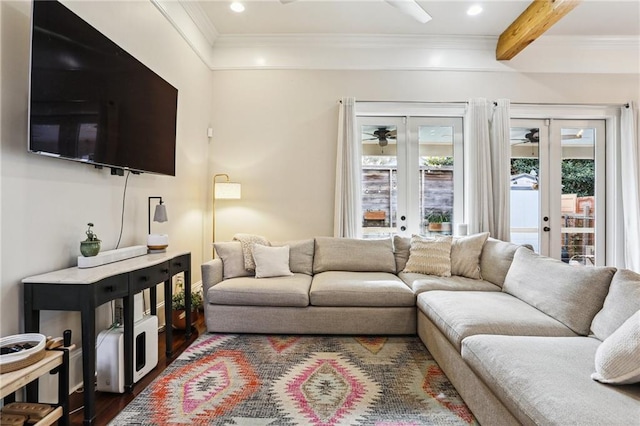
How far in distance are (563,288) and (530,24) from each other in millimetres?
2707

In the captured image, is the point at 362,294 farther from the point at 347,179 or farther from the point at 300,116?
the point at 300,116

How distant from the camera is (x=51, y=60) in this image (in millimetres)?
1660

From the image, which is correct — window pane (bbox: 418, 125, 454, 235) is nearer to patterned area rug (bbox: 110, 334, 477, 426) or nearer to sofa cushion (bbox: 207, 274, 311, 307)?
patterned area rug (bbox: 110, 334, 477, 426)

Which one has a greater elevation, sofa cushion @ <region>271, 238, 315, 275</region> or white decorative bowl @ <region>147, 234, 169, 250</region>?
white decorative bowl @ <region>147, 234, 169, 250</region>

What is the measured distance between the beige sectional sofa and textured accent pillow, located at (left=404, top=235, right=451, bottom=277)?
1.1 inches

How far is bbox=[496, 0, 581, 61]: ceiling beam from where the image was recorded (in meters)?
2.88

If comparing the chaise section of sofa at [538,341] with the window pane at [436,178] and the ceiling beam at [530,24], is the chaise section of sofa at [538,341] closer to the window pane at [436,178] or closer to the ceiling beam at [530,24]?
the window pane at [436,178]

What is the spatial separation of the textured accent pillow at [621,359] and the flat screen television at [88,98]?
269 centimetres

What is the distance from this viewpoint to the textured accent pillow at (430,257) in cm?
327

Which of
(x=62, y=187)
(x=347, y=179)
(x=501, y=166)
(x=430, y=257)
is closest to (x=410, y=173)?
(x=347, y=179)

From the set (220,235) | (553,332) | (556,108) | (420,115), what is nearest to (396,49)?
(420,115)

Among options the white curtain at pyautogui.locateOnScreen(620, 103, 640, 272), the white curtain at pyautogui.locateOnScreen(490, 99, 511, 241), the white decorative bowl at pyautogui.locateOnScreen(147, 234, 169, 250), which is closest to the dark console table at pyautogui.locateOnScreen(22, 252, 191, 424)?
the white decorative bowl at pyautogui.locateOnScreen(147, 234, 169, 250)

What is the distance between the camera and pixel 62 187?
1.93 m

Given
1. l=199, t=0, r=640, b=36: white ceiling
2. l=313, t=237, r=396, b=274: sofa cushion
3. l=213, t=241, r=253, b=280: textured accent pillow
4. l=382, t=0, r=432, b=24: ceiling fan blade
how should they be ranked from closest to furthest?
l=382, t=0, r=432, b=24: ceiling fan blade < l=213, t=241, r=253, b=280: textured accent pillow < l=199, t=0, r=640, b=36: white ceiling < l=313, t=237, r=396, b=274: sofa cushion
